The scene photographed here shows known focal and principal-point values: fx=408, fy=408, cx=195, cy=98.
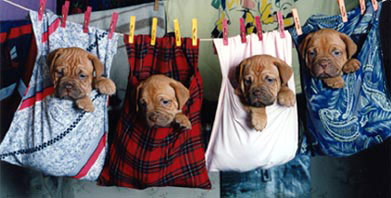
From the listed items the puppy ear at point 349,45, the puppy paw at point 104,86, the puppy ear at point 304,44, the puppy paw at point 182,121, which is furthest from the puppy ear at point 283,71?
the puppy paw at point 104,86

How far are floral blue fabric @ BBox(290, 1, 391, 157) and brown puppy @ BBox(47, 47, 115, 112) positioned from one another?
2.26 feet

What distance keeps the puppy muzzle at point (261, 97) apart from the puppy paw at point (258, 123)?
53 millimetres

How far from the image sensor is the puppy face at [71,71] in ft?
4.00

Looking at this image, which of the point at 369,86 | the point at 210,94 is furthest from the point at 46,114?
the point at 369,86

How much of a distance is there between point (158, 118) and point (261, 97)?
32 cm

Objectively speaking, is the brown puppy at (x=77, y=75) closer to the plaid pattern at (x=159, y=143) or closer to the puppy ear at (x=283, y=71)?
the plaid pattern at (x=159, y=143)

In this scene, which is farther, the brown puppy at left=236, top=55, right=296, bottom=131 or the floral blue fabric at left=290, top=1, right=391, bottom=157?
the floral blue fabric at left=290, top=1, right=391, bottom=157

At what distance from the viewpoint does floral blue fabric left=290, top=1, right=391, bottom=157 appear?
1.36 metres

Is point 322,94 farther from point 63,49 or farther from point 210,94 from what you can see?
point 63,49

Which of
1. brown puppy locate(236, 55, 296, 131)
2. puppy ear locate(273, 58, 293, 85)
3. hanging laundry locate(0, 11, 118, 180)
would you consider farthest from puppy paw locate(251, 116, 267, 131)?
hanging laundry locate(0, 11, 118, 180)

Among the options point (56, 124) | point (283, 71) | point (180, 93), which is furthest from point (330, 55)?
point (56, 124)

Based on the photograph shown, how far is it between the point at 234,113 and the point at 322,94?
30 centimetres

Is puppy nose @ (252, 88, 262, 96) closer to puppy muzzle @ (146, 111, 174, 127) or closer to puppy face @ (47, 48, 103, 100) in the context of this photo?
puppy muzzle @ (146, 111, 174, 127)

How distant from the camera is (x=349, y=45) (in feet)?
4.35
